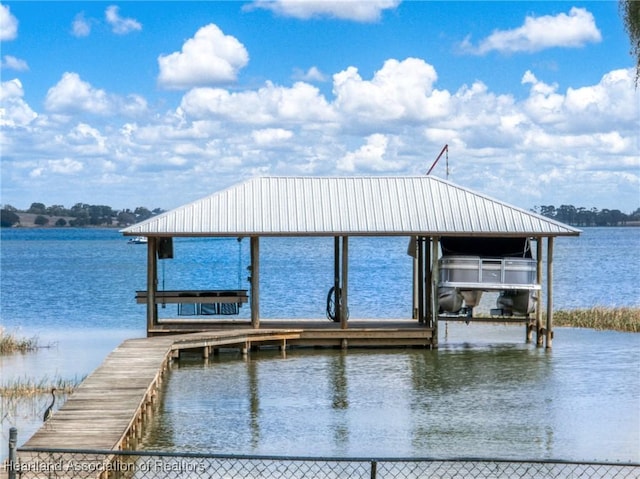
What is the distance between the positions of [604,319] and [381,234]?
9901 mm

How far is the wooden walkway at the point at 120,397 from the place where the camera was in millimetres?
13219

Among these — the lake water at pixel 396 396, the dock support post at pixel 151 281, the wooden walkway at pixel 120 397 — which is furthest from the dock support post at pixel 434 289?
the dock support post at pixel 151 281

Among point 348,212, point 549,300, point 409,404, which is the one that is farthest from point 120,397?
point 549,300

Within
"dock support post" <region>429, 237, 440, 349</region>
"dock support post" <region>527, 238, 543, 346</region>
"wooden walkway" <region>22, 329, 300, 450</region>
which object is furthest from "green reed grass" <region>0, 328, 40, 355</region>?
"dock support post" <region>527, 238, 543, 346</region>

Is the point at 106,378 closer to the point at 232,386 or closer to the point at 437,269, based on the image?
the point at 232,386

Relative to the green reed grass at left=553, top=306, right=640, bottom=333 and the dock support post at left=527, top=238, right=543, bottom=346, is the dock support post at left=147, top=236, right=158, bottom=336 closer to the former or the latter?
the dock support post at left=527, top=238, right=543, bottom=346

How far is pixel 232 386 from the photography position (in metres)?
20.3

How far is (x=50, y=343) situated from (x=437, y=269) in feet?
35.5

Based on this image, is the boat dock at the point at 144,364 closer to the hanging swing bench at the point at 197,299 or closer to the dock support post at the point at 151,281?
the dock support post at the point at 151,281

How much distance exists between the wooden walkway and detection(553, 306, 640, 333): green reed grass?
11.3m

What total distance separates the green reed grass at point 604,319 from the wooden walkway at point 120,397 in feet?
37.1

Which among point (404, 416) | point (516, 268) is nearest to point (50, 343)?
point (516, 268)

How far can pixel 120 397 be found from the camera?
16094 mm

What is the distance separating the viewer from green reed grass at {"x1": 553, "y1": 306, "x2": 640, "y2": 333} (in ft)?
101
